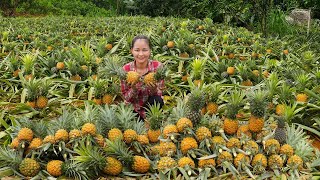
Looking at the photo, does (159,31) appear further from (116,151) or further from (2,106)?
(116,151)

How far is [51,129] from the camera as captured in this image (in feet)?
7.88

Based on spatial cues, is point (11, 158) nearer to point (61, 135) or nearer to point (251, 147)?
point (61, 135)

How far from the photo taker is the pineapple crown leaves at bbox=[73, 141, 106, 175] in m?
2.18

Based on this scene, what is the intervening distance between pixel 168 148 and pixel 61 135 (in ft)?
1.98

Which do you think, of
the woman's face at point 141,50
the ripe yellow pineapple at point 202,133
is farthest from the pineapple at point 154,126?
the woman's face at point 141,50

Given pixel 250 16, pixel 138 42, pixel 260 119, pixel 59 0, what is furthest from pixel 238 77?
pixel 59 0

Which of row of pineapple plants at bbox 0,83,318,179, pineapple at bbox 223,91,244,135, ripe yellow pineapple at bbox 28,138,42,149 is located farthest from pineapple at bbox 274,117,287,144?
ripe yellow pineapple at bbox 28,138,42,149

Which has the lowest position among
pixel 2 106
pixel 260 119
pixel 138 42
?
pixel 2 106

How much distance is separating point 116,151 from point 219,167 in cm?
59

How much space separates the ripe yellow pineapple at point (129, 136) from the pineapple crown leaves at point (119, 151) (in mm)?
61

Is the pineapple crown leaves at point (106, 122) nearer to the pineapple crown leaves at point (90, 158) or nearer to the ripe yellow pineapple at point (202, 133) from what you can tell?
the pineapple crown leaves at point (90, 158)

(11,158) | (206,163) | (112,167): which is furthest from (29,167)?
(206,163)

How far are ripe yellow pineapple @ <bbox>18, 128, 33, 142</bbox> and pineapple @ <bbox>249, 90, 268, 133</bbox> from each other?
1271 mm

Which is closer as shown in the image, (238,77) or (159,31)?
(238,77)
